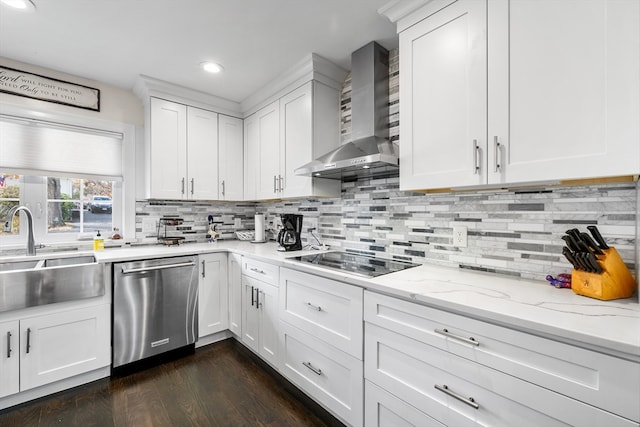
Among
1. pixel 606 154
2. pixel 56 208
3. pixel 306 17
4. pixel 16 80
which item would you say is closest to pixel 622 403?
pixel 606 154

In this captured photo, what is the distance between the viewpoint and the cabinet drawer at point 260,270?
208cm

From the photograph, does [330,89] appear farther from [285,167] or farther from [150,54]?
[150,54]

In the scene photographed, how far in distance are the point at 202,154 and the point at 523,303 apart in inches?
113

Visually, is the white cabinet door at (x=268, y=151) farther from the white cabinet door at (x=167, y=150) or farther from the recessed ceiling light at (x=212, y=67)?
the white cabinet door at (x=167, y=150)

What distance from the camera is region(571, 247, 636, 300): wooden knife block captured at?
107cm

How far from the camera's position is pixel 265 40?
200 centimetres

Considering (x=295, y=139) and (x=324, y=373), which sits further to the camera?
(x=295, y=139)

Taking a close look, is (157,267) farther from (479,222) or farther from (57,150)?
(479,222)

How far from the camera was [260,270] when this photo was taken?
222cm

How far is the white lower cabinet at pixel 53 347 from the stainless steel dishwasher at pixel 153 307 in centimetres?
10

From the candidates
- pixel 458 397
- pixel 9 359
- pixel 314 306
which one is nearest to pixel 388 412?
pixel 458 397

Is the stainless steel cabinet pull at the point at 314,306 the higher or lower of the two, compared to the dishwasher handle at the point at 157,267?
lower

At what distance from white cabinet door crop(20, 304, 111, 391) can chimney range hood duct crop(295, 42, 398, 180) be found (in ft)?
6.05

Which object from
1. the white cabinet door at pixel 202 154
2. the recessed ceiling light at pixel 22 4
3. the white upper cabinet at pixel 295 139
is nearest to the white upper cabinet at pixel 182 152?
the white cabinet door at pixel 202 154
